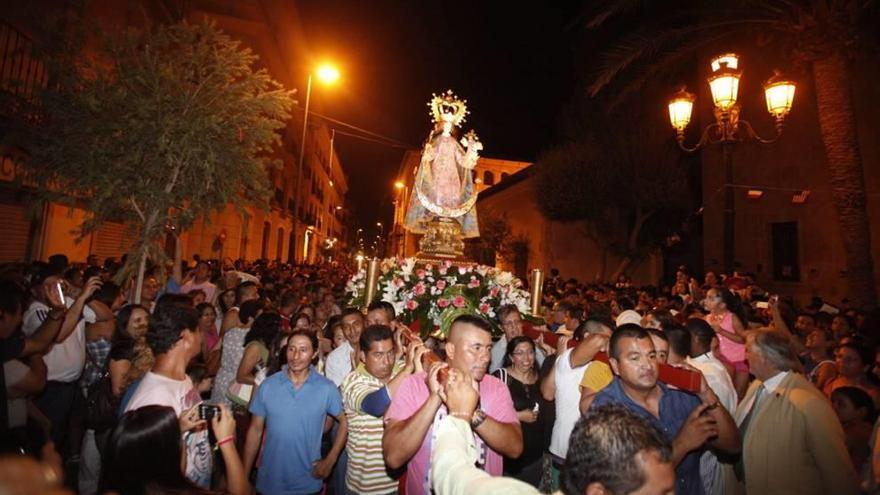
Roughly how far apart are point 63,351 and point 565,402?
509 centimetres

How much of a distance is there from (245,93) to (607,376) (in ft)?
22.2

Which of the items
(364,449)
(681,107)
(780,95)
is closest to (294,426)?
(364,449)

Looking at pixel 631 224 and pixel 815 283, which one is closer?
pixel 815 283

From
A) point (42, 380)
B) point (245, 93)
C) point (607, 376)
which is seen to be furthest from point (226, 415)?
point (245, 93)

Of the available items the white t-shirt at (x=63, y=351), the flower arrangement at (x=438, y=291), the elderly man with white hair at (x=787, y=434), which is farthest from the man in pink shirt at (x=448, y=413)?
the white t-shirt at (x=63, y=351)

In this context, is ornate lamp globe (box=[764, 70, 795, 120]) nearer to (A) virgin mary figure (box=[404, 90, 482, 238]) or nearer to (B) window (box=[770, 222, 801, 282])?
(A) virgin mary figure (box=[404, 90, 482, 238])

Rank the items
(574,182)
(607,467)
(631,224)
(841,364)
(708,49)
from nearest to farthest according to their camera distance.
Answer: (607,467) < (841,364) < (708,49) < (574,182) < (631,224)

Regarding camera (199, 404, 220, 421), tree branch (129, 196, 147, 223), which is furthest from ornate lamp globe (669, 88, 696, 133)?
tree branch (129, 196, 147, 223)

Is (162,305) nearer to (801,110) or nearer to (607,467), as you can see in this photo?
(607,467)

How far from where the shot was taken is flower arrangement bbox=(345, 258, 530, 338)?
567 centimetres

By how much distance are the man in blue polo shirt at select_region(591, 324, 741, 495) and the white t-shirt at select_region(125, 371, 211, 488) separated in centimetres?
269

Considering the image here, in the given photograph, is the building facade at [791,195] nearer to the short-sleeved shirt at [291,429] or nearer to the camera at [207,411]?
the short-sleeved shirt at [291,429]

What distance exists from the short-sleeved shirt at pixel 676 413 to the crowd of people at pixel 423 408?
0.01m

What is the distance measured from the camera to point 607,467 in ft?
5.65
